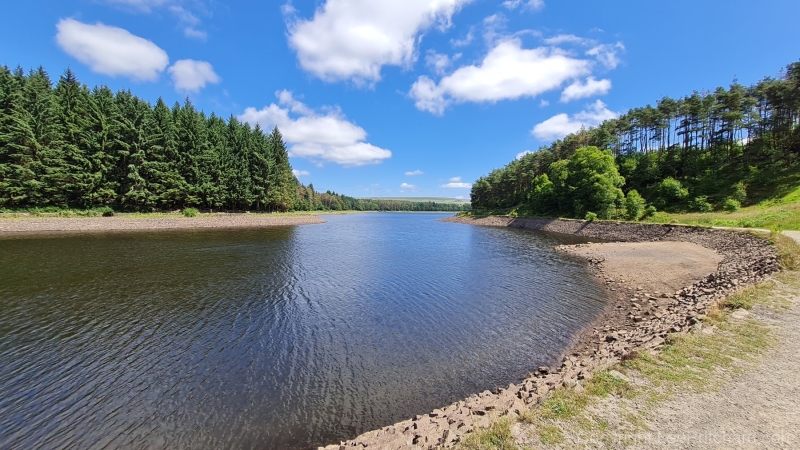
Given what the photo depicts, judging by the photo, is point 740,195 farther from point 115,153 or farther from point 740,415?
point 115,153

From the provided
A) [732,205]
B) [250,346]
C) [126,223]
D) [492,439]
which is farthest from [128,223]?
[732,205]

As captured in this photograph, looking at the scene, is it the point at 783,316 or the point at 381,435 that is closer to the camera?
the point at 381,435

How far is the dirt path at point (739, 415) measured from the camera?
4.89 metres

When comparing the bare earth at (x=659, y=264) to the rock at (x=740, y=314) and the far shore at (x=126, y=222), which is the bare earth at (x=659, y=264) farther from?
the far shore at (x=126, y=222)

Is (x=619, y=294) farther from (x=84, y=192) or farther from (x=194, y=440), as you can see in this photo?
(x=84, y=192)

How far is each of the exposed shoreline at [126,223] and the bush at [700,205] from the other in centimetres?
7375

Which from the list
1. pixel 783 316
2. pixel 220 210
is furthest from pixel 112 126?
pixel 783 316

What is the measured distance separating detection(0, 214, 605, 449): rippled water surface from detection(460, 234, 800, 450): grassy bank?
305cm

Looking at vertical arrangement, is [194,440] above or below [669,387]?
below

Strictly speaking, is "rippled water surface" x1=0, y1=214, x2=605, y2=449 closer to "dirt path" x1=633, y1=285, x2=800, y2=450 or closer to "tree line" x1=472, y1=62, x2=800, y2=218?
"dirt path" x1=633, y1=285, x2=800, y2=450

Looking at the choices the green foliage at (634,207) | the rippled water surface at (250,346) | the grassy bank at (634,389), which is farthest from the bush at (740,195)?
the grassy bank at (634,389)

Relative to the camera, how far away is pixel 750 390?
6172mm

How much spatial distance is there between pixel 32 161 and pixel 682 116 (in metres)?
113

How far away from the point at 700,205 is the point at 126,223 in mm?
87607
